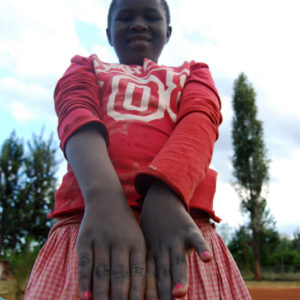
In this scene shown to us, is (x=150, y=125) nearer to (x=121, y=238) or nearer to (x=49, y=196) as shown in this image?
(x=121, y=238)

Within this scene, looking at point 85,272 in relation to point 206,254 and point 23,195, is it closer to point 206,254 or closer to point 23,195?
point 206,254

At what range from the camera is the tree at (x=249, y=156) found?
47.8 feet

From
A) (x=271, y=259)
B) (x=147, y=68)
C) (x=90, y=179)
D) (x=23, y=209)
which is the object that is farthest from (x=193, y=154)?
(x=271, y=259)

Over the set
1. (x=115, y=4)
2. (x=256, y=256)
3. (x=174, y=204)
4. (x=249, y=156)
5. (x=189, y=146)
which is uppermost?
(x=249, y=156)

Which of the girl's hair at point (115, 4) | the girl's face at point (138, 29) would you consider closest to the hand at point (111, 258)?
the girl's face at point (138, 29)

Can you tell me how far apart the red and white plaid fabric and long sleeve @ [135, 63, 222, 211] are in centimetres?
21

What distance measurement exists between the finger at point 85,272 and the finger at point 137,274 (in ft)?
0.20

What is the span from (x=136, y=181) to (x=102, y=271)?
0.17 metres

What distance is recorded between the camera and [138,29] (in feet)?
3.47

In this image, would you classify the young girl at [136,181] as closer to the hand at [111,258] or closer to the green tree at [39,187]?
the hand at [111,258]

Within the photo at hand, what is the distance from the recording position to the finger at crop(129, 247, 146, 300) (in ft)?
1.64

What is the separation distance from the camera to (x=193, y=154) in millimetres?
669

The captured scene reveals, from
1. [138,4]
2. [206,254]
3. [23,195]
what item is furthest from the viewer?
[23,195]

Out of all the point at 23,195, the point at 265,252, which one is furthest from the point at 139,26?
the point at 265,252
